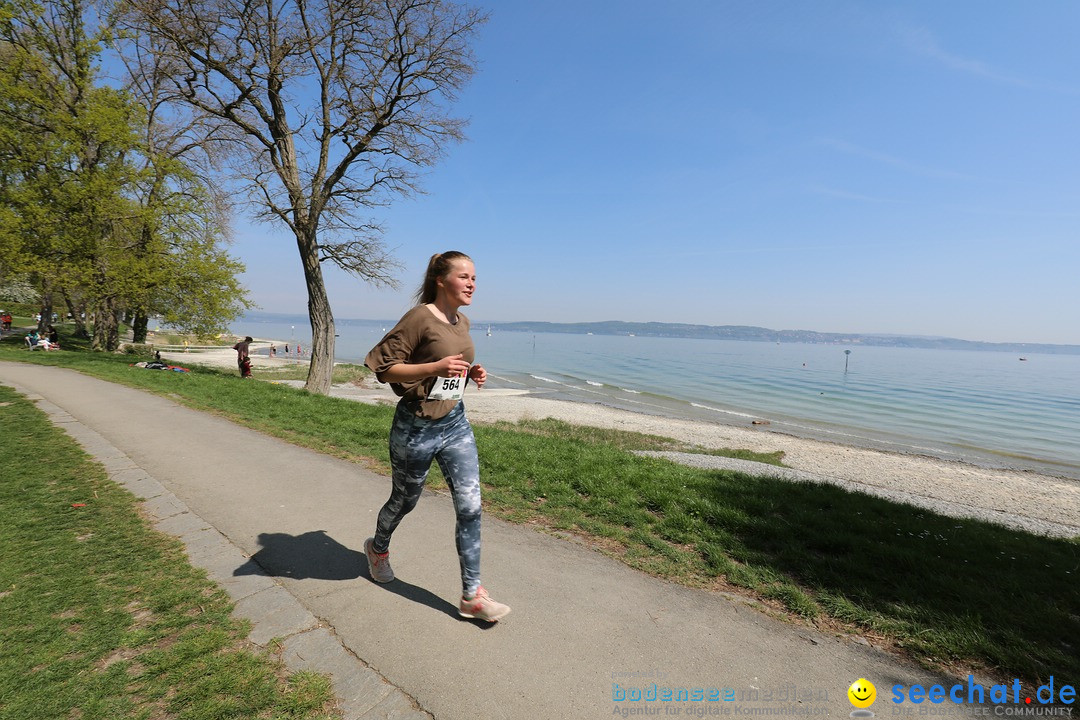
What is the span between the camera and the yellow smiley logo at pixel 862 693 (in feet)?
8.12

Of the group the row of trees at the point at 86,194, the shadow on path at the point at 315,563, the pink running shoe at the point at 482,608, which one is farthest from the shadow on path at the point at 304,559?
the row of trees at the point at 86,194

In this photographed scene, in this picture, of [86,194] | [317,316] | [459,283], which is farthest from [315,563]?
[86,194]

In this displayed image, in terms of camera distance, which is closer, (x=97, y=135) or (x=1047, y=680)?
A: (x=1047, y=680)

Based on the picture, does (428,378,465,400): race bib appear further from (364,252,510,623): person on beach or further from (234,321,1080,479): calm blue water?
(234,321,1080,479): calm blue water

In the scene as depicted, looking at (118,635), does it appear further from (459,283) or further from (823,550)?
(823,550)

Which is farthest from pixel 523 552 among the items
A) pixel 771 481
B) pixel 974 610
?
pixel 771 481

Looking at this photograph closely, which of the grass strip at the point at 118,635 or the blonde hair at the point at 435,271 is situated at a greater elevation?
the blonde hair at the point at 435,271

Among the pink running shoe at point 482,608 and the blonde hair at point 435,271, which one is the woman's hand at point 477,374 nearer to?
the blonde hair at point 435,271

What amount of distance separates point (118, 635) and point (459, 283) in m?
2.66

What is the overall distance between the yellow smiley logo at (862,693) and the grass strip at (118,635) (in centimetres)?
257

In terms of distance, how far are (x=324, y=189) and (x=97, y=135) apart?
10260 millimetres

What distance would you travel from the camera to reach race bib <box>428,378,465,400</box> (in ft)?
9.67

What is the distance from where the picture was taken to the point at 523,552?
13.3ft

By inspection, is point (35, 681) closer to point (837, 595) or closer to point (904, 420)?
point (837, 595)
